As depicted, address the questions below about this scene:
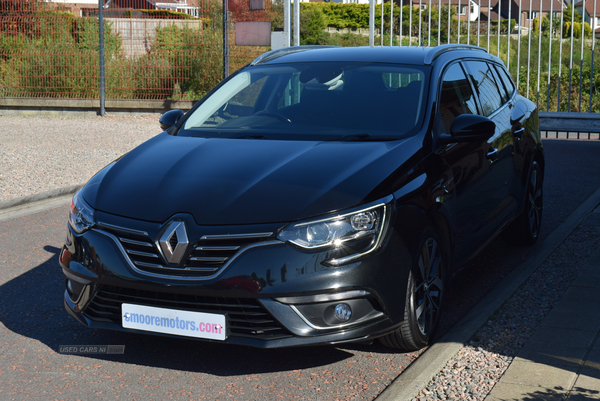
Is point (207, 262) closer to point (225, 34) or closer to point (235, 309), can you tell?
point (235, 309)

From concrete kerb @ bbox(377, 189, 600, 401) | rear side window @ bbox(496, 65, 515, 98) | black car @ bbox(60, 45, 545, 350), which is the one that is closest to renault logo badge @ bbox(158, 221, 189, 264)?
black car @ bbox(60, 45, 545, 350)

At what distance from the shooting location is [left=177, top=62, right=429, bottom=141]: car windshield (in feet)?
14.5

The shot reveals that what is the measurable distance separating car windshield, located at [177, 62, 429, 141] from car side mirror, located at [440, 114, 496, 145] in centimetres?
20

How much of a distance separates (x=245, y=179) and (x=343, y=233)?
2.10 ft

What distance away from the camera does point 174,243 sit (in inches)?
134

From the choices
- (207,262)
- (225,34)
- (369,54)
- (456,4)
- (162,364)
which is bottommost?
(162,364)

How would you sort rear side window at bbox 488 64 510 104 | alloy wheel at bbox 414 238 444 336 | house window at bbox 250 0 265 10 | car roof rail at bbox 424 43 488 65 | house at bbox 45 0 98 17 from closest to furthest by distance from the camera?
alloy wheel at bbox 414 238 444 336, car roof rail at bbox 424 43 488 65, rear side window at bbox 488 64 510 104, house window at bbox 250 0 265 10, house at bbox 45 0 98 17

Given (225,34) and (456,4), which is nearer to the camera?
(225,34)

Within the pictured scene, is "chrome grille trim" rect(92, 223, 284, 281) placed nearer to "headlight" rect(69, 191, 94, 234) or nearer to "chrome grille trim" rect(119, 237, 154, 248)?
"chrome grille trim" rect(119, 237, 154, 248)

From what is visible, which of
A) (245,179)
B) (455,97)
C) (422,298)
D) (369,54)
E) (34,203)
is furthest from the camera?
(34,203)

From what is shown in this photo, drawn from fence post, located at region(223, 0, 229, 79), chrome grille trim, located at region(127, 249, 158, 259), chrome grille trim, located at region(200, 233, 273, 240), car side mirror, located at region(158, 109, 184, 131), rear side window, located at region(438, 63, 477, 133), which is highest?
fence post, located at region(223, 0, 229, 79)

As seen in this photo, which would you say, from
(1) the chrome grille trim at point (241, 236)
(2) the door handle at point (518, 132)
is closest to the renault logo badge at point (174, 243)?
(1) the chrome grille trim at point (241, 236)

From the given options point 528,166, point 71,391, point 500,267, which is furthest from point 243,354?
point 528,166

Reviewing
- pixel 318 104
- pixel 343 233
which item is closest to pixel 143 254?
pixel 343 233
